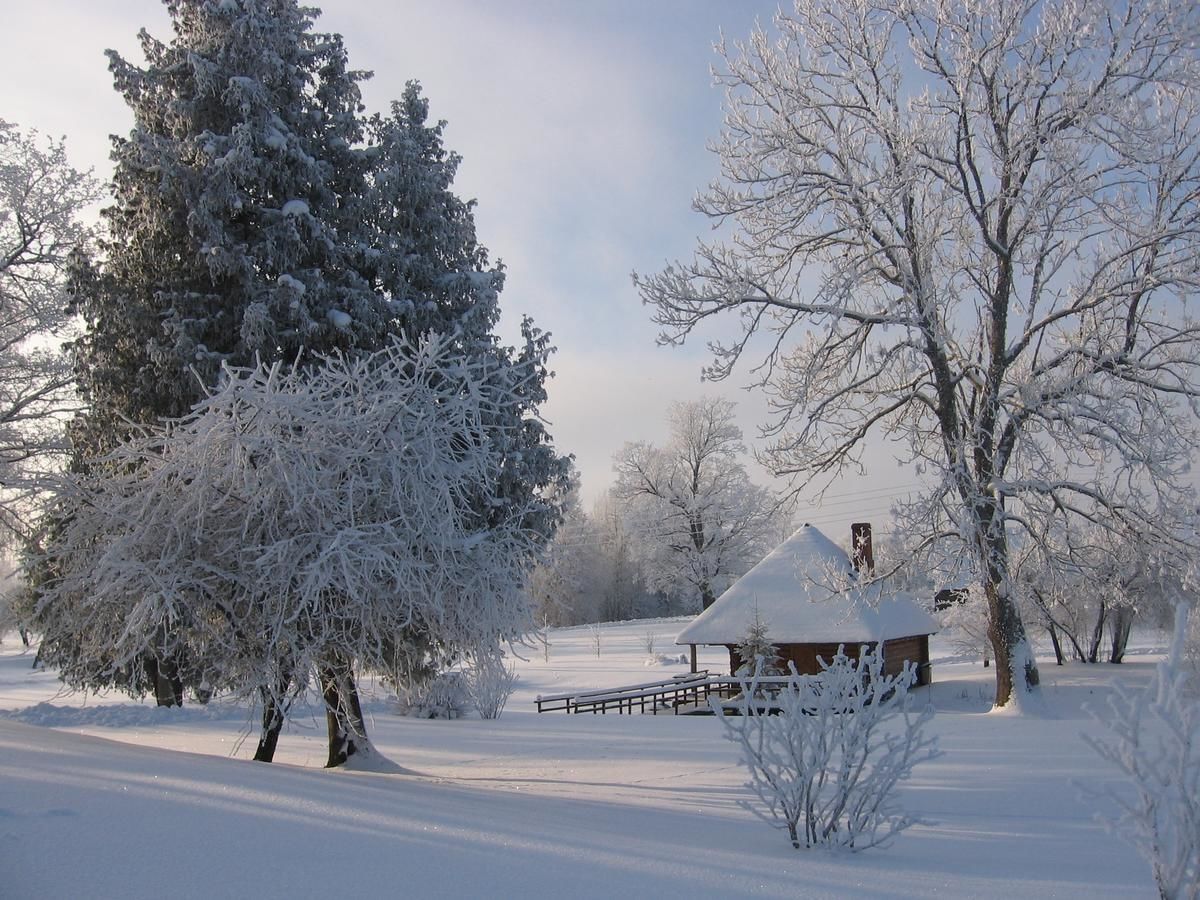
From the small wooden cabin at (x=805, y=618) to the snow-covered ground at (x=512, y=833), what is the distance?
11695 mm

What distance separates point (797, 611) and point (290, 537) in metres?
17.9

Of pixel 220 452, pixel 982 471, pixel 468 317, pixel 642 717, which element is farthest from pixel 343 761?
pixel 982 471

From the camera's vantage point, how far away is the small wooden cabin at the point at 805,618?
76.2 ft

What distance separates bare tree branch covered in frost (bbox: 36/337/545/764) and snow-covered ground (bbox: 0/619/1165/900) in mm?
1353

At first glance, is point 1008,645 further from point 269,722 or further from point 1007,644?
point 269,722

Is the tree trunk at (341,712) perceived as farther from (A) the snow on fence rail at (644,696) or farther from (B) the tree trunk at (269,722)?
(A) the snow on fence rail at (644,696)

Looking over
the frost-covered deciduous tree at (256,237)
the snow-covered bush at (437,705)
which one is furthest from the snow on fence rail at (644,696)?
the frost-covered deciduous tree at (256,237)

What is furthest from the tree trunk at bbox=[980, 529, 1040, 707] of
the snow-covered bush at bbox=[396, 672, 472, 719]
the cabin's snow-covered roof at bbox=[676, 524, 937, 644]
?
the snow-covered bush at bbox=[396, 672, 472, 719]

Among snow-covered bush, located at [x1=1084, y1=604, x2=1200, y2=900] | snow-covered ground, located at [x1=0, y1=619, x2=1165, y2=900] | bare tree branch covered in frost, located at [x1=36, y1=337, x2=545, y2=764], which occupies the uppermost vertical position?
bare tree branch covered in frost, located at [x1=36, y1=337, x2=545, y2=764]

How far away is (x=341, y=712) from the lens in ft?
35.1

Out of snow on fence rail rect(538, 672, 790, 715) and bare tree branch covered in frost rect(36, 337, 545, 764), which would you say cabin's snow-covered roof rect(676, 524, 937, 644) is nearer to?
snow on fence rail rect(538, 672, 790, 715)

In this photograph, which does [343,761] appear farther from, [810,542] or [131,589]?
[810,542]

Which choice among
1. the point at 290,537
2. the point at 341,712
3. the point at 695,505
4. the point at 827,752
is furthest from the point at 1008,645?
the point at 695,505

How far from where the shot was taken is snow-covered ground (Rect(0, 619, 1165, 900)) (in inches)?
169
